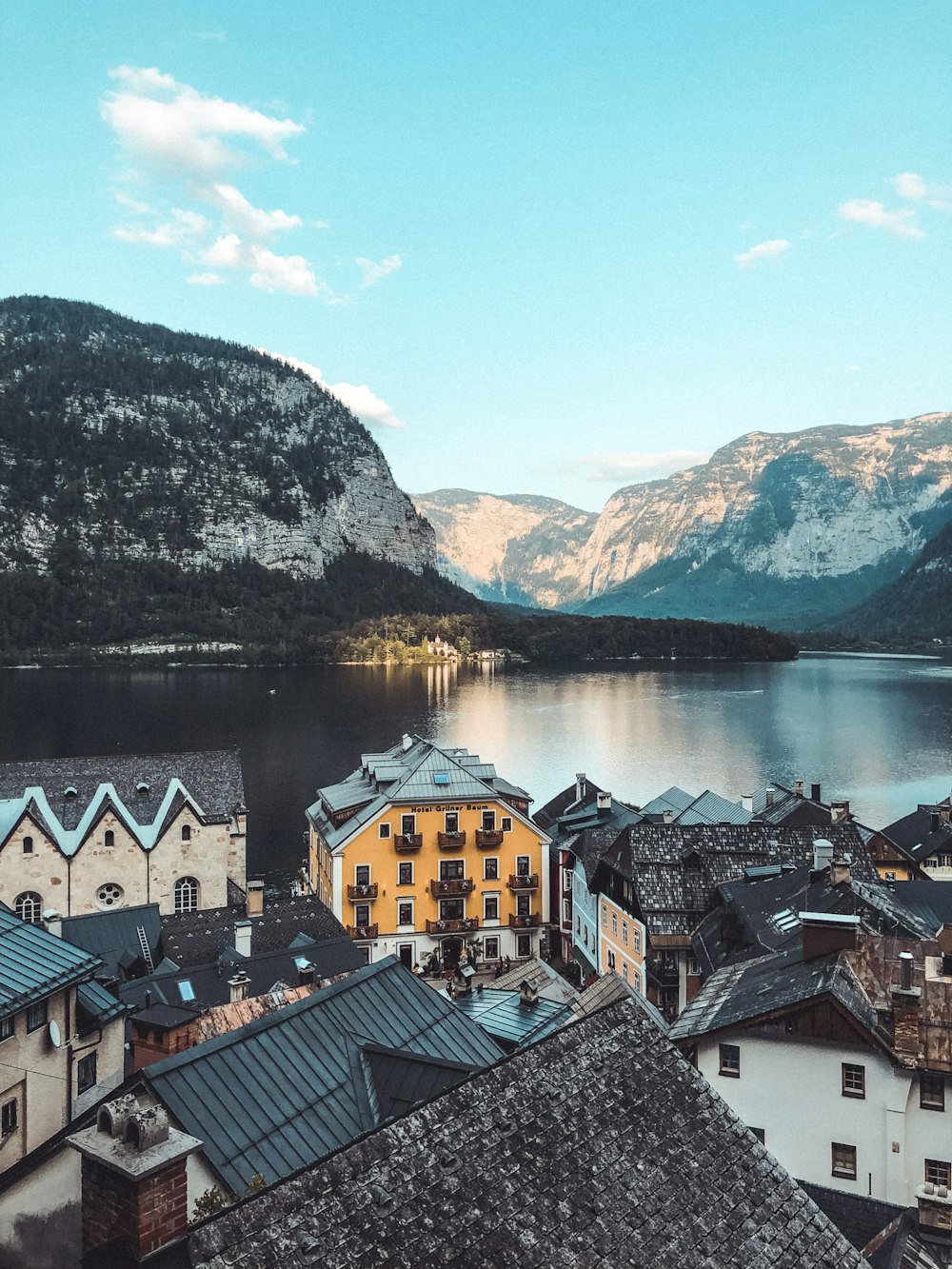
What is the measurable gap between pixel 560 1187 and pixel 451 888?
38798 millimetres

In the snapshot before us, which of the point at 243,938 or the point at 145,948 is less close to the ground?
the point at 243,938

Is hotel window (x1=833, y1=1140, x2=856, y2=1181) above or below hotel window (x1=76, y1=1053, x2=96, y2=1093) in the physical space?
below

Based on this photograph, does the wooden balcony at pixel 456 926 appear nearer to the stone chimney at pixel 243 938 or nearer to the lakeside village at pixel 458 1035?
the lakeside village at pixel 458 1035

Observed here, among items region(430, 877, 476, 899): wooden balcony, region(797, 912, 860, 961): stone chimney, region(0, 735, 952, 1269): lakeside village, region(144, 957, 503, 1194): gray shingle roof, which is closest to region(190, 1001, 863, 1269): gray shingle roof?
region(0, 735, 952, 1269): lakeside village

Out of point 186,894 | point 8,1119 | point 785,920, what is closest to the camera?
point 8,1119

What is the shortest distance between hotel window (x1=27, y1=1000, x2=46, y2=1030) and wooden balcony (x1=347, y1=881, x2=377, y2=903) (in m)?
31.5

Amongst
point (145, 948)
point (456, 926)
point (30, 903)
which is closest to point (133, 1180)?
point (145, 948)

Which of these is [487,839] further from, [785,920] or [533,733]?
[533,733]

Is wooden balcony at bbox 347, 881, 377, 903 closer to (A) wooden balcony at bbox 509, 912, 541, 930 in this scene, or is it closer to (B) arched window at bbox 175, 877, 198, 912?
(A) wooden balcony at bbox 509, 912, 541, 930

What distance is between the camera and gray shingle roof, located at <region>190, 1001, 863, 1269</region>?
7910mm

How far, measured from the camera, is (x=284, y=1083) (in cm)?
1371

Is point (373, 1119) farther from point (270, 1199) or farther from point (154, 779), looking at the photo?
point (154, 779)

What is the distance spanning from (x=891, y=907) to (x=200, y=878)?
100 ft

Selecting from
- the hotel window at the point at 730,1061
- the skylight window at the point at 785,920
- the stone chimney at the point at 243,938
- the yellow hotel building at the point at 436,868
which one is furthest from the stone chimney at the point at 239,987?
the yellow hotel building at the point at 436,868
